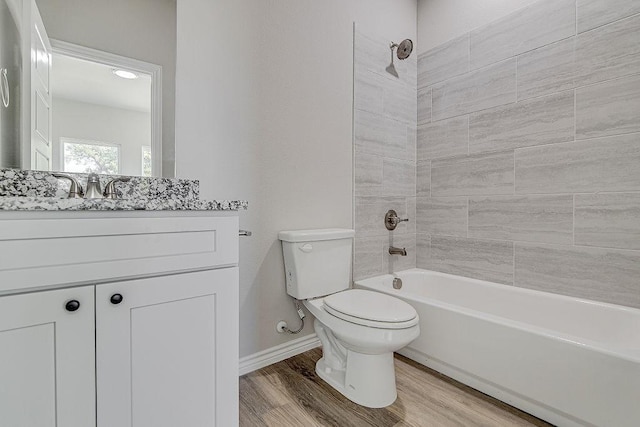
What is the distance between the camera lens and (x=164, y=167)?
1401mm

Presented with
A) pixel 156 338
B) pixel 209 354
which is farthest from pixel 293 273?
pixel 156 338

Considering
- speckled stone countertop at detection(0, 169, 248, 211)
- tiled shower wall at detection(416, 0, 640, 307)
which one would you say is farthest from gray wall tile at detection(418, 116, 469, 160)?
speckled stone countertop at detection(0, 169, 248, 211)

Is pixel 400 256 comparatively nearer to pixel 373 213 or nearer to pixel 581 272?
pixel 373 213

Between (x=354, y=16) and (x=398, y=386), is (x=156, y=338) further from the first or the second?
(x=354, y=16)

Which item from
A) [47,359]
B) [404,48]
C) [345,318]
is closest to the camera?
[47,359]

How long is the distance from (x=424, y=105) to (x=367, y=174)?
0.80 metres

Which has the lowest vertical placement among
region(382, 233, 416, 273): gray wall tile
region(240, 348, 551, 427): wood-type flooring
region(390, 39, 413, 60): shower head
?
region(240, 348, 551, 427): wood-type flooring

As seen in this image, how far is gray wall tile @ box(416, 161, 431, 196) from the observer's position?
2.44m

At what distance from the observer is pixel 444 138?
232cm

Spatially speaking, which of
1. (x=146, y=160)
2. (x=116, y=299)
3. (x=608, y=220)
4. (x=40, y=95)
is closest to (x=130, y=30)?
(x=40, y=95)

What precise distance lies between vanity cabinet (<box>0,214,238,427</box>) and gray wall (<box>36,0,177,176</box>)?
646 millimetres

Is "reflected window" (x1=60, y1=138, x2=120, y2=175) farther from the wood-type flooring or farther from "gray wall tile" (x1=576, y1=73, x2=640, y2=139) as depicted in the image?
"gray wall tile" (x1=576, y1=73, x2=640, y2=139)

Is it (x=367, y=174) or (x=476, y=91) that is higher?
(x=476, y=91)

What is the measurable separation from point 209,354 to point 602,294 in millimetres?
1967
